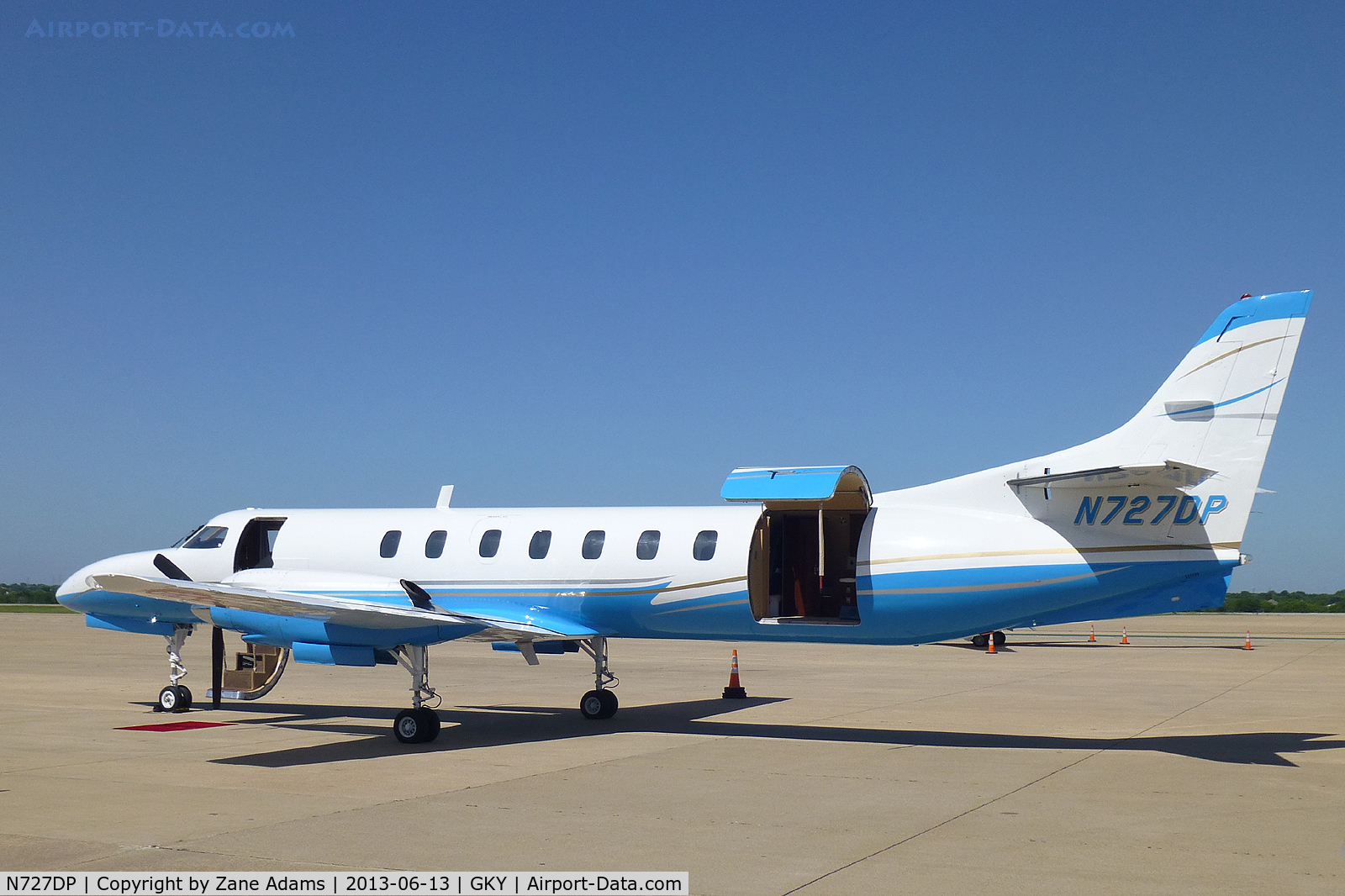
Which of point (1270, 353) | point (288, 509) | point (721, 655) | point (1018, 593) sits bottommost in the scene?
point (721, 655)

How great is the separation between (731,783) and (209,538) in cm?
1076

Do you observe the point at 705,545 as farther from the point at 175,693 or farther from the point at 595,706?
the point at 175,693

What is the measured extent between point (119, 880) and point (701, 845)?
4072 mm

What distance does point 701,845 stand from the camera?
859 cm

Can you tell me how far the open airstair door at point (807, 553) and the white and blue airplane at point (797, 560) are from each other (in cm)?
3

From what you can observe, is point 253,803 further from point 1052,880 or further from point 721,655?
point 721,655

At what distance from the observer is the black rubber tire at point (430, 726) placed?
46.2ft

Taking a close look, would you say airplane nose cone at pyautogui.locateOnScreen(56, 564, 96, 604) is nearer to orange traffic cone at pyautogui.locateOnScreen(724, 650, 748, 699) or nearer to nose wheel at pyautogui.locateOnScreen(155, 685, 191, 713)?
nose wheel at pyautogui.locateOnScreen(155, 685, 191, 713)

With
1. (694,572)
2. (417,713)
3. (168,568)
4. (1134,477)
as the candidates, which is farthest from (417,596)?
(1134,477)

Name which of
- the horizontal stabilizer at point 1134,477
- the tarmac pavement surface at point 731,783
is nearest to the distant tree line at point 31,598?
the tarmac pavement surface at point 731,783

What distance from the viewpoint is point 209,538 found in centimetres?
1814

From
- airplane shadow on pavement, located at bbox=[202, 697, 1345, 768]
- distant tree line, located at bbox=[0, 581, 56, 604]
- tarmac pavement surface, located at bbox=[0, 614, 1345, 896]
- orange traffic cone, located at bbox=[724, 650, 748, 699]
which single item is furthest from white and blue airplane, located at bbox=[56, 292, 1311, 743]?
distant tree line, located at bbox=[0, 581, 56, 604]

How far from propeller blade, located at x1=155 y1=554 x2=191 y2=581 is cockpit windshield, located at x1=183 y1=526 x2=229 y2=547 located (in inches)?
16.9

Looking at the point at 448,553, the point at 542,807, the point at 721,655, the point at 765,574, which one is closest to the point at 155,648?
the point at 721,655
